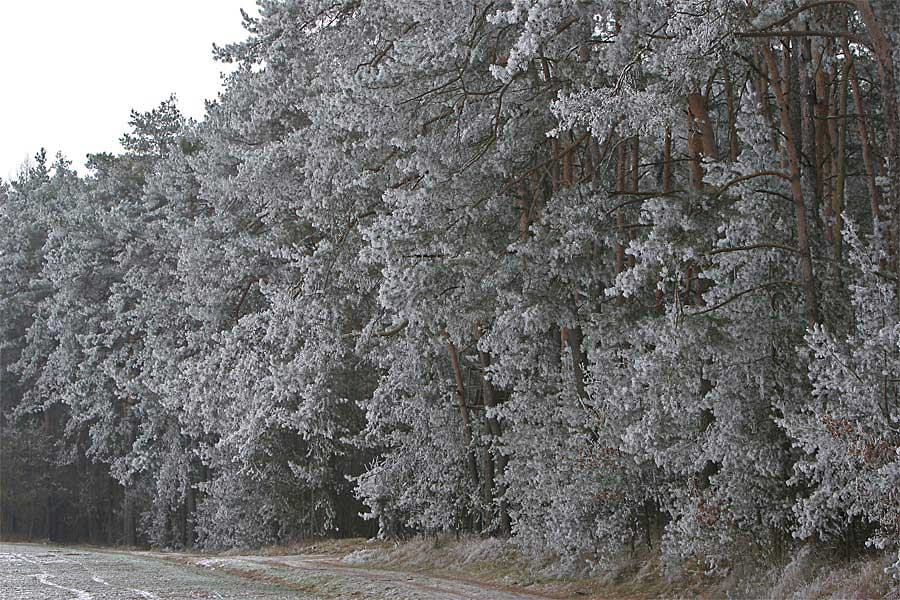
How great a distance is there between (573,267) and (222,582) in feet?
24.8

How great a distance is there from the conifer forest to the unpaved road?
1.97 m

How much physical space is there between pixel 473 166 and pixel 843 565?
26.8ft

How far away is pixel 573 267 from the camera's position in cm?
1552

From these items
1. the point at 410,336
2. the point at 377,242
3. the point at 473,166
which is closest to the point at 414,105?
the point at 473,166

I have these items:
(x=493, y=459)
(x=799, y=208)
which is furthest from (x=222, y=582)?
(x=799, y=208)

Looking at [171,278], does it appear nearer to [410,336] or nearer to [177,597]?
[410,336]

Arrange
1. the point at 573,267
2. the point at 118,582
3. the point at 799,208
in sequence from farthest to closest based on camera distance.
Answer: the point at 118,582 < the point at 573,267 < the point at 799,208

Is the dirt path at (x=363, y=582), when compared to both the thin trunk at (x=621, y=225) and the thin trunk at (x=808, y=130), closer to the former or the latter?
the thin trunk at (x=621, y=225)

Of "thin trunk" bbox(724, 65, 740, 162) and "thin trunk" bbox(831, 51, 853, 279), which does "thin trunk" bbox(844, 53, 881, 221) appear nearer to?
"thin trunk" bbox(831, 51, 853, 279)

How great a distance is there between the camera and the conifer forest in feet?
40.3

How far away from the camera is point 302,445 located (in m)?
31.1

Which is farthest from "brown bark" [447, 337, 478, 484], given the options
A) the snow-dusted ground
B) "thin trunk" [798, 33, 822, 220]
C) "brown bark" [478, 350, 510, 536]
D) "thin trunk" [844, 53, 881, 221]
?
"thin trunk" [798, 33, 822, 220]

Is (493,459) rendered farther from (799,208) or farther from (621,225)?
(799,208)

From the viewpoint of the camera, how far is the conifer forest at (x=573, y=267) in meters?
12.3
